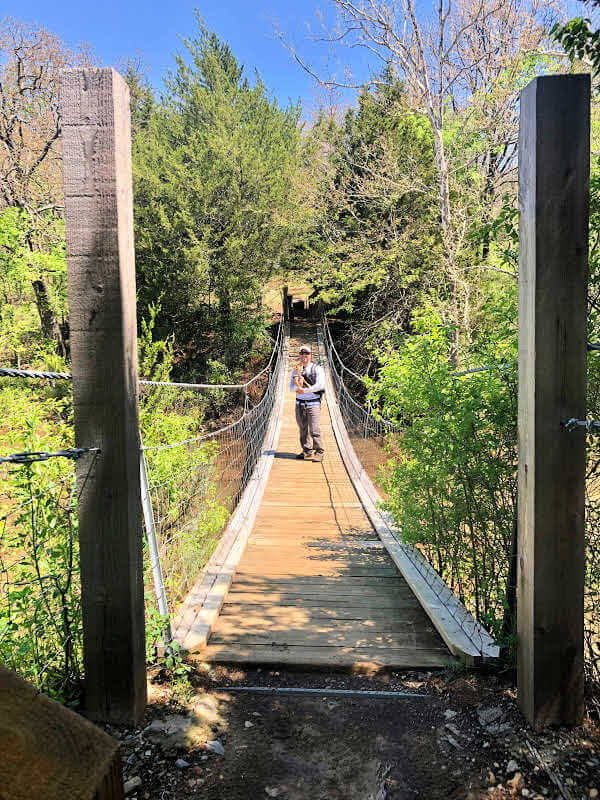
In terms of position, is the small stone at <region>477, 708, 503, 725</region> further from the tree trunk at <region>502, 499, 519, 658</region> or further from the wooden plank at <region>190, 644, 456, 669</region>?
the wooden plank at <region>190, 644, 456, 669</region>

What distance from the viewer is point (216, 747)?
1514mm

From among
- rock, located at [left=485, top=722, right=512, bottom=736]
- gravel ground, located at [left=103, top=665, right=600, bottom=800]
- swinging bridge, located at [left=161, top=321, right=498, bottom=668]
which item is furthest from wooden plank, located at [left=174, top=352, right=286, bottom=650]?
rock, located at [left=485, top=722, right=512, bottom=736]

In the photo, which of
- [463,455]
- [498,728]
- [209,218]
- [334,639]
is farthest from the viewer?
[209,218]

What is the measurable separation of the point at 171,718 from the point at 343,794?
0.50m

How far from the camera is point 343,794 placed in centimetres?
137

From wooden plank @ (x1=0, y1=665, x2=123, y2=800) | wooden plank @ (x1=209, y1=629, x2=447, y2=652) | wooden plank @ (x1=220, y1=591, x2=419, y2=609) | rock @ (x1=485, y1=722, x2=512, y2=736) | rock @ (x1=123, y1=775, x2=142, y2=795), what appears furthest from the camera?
wooden plank @ (x1=220, y1=591, x2=419, y2=609)

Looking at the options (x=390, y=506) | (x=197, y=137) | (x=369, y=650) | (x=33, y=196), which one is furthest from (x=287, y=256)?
(x=369, y=650)

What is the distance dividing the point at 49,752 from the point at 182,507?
4312mm

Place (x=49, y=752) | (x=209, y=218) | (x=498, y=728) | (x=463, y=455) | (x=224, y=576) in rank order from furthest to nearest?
(x=209, y=218) → (x=224, y=576) → (x=463, y=455) → (x=498, y=728) → (x=49, y=752)

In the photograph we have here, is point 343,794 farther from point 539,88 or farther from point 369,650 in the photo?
point 539,88

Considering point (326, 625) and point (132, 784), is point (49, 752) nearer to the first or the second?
point (132, 784)

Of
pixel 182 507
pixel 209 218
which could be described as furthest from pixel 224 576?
pixel 209 218

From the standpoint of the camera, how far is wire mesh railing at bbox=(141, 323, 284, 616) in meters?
2.10

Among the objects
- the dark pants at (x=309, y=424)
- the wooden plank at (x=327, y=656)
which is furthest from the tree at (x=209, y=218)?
the wooden plank at (x=327, y=656)
